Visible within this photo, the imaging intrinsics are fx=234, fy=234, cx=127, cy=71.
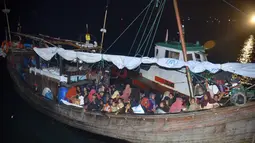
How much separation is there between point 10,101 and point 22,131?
16.2 feet

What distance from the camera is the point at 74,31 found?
5697 centimetres

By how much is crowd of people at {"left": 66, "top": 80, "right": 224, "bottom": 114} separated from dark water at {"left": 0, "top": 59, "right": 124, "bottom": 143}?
2.16 meters

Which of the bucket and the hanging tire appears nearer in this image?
the hanging tire

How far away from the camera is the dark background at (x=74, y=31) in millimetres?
15359

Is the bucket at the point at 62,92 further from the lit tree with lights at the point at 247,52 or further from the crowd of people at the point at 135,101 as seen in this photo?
the lit tree with lights at the point at 247,52

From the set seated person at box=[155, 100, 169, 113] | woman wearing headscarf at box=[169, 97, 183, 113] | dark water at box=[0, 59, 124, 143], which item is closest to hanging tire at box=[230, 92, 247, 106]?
woman wearing headscarf at box=[169, 97, 183, 113]

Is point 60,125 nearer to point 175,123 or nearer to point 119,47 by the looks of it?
point 175,123

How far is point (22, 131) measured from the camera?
607 inches

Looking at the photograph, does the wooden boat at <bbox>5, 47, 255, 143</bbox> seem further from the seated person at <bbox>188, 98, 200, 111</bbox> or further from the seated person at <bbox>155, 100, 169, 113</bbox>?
the seated person at <bbox>155, 100, 169, 113</bbox>

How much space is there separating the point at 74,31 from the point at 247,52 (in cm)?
3870

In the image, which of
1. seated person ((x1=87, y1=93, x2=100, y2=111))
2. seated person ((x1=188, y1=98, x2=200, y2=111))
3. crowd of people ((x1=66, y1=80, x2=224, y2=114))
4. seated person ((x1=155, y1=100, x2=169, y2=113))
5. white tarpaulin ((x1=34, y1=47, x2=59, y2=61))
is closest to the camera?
seated person ((x1=188, y1=98, x2=200, y2=111))

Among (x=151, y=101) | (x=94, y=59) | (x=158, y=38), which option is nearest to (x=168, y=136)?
(x=151, y=101)

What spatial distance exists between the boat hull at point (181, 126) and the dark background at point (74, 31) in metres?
1.64

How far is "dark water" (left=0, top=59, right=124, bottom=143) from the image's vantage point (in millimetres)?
14477
